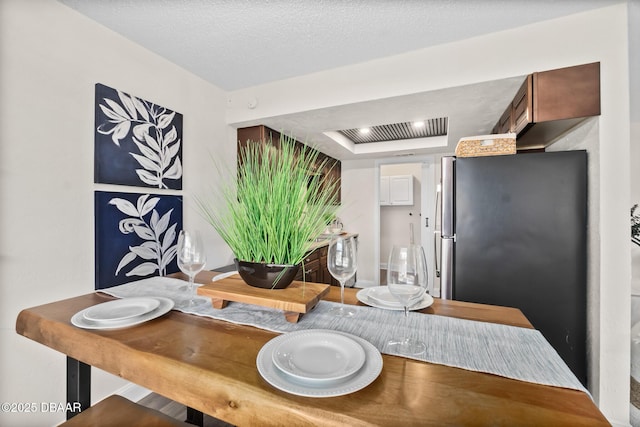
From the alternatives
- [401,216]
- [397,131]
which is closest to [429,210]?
[397,131]

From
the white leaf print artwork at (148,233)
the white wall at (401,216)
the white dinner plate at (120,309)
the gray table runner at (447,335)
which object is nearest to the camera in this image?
the gray table runner at (447,335)

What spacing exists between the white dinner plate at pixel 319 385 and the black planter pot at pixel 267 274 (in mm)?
305

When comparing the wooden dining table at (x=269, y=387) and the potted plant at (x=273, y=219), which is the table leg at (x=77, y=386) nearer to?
→ the wooden dining table at (x=269, y=387)

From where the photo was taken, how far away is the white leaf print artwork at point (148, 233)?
1761mm

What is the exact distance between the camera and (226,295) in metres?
0.93

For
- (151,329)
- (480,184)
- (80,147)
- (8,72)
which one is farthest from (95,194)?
(480,184)

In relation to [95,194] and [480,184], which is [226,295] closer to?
[95,194]

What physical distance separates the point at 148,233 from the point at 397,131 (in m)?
3.00

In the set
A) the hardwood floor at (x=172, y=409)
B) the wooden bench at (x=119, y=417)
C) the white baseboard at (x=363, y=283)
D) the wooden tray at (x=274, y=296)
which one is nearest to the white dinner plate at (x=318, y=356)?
the wooden tray at (x=274, y=296)

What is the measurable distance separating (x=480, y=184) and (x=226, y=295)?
163 cm

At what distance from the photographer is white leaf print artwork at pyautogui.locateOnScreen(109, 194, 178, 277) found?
1761 mm

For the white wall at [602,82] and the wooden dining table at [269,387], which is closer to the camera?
the wooden dining table at [269,387]

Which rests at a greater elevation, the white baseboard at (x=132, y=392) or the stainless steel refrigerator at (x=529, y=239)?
the stainless steel refrigerator at (x=529, y=239)

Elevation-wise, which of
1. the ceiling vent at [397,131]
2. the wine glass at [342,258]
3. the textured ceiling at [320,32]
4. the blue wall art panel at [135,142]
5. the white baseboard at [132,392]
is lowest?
the white baseboard at [132,392]
